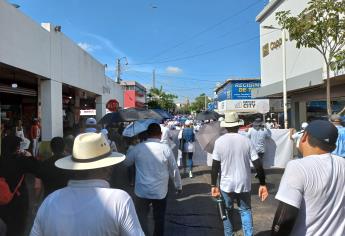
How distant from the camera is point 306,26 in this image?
1210cm

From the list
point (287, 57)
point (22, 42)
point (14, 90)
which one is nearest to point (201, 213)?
point (22, 42)

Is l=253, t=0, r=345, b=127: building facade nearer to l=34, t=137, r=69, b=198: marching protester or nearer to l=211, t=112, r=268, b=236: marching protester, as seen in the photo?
l=211, t=112, r=268, b=236: marching protester

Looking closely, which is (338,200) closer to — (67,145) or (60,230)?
(60,230)

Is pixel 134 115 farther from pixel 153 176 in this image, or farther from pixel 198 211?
pixel 153 176

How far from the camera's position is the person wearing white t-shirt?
3.03m

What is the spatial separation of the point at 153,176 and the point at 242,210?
4.19 feet

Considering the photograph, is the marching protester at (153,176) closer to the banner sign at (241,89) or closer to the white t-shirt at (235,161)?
the white t-shirt at (235,161)

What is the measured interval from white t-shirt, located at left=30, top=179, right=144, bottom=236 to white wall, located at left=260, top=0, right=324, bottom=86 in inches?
765

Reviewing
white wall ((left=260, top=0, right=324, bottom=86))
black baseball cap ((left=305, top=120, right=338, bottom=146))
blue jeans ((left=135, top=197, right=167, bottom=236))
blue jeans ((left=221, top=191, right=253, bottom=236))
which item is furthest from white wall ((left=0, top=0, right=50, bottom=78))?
white wall ((left=260, top=0, right=324, bottom=86))

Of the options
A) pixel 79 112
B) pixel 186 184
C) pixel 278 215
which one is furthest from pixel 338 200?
pixel 79 112

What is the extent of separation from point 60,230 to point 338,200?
183 cm

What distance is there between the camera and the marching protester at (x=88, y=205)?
8.66ft

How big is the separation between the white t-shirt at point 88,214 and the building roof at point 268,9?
25.3 metres

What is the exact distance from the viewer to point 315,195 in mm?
3061
